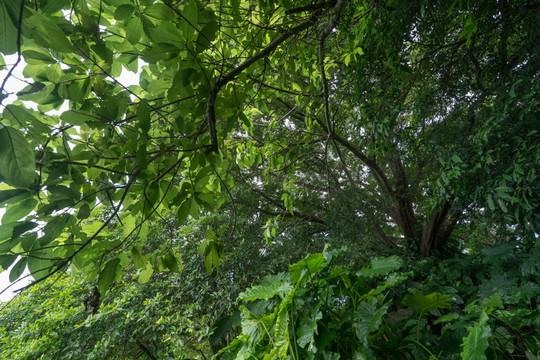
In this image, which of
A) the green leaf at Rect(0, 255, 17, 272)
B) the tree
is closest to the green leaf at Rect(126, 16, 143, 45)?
the tree

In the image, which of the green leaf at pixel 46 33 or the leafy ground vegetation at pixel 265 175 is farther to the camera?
the leafy ground vegetation at pixel 265 175

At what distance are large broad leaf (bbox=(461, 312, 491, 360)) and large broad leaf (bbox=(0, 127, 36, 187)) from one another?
0.81 m

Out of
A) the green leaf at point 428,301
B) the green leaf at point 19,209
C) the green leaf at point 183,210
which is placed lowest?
the green leaf at point 428,301

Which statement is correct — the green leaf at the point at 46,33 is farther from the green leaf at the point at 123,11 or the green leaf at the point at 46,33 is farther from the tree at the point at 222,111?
the green leaf at the point at 123,11

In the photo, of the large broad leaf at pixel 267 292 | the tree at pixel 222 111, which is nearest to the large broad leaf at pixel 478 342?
the large broad leaf at pixel 267 292

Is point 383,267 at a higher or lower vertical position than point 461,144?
lower

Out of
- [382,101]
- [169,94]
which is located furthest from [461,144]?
[169,94]

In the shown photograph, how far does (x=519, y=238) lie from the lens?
65.9 inches

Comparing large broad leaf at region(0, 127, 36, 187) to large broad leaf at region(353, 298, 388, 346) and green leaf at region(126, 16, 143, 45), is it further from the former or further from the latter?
large broad leaf at region(353, 298, 388, 346)

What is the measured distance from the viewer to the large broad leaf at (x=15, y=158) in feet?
1.39

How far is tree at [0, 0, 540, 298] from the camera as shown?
0.57 m

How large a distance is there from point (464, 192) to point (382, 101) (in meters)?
0.74

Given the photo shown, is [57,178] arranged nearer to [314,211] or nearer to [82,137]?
[82,137]

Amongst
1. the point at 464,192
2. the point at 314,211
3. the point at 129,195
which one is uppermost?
the point at 314,211
